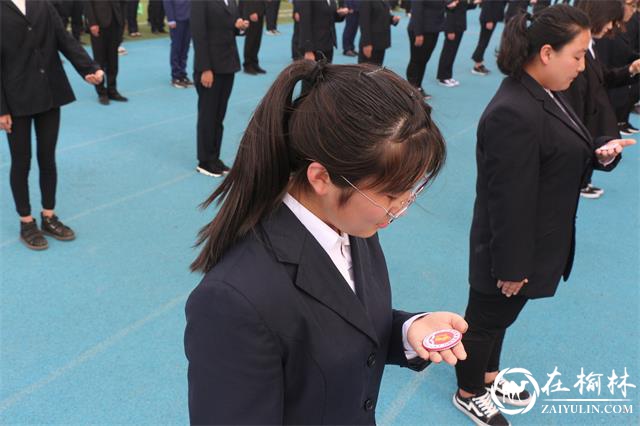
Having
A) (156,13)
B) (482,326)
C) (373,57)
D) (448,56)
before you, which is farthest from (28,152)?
(156,13)

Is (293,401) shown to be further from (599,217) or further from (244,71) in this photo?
(244,71)

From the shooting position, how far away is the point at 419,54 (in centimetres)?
762

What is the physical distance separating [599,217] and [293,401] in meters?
4.23

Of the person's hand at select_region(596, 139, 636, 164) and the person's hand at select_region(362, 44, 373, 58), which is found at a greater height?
the person's hand at select_region(596, 139, 636, 164)

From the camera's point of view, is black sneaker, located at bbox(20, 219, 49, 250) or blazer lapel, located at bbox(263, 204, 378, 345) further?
black sneaker, located at bbox(20, 219, 49, 250)

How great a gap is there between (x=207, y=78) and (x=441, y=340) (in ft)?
12.8

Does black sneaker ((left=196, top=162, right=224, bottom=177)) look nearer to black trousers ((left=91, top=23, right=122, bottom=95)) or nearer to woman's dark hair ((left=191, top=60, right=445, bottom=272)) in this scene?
black trousers ((left=91, top=23, right=122, bottom=95))

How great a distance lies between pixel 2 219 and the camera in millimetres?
4031

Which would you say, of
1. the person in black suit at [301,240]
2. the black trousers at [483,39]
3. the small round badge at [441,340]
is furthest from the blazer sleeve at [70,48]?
the black trousers at [483,39]

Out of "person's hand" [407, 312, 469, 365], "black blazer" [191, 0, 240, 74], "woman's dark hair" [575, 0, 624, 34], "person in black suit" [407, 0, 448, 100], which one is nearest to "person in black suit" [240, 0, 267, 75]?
"person in black suit" [407, 0, 448, 100]

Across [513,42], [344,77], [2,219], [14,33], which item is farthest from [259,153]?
[2,219]

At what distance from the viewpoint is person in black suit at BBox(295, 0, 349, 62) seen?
648 centimetres

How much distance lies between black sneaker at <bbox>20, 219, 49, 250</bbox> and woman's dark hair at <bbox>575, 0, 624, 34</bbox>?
3615 millimetres

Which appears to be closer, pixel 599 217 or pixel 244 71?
pixel 599 217
